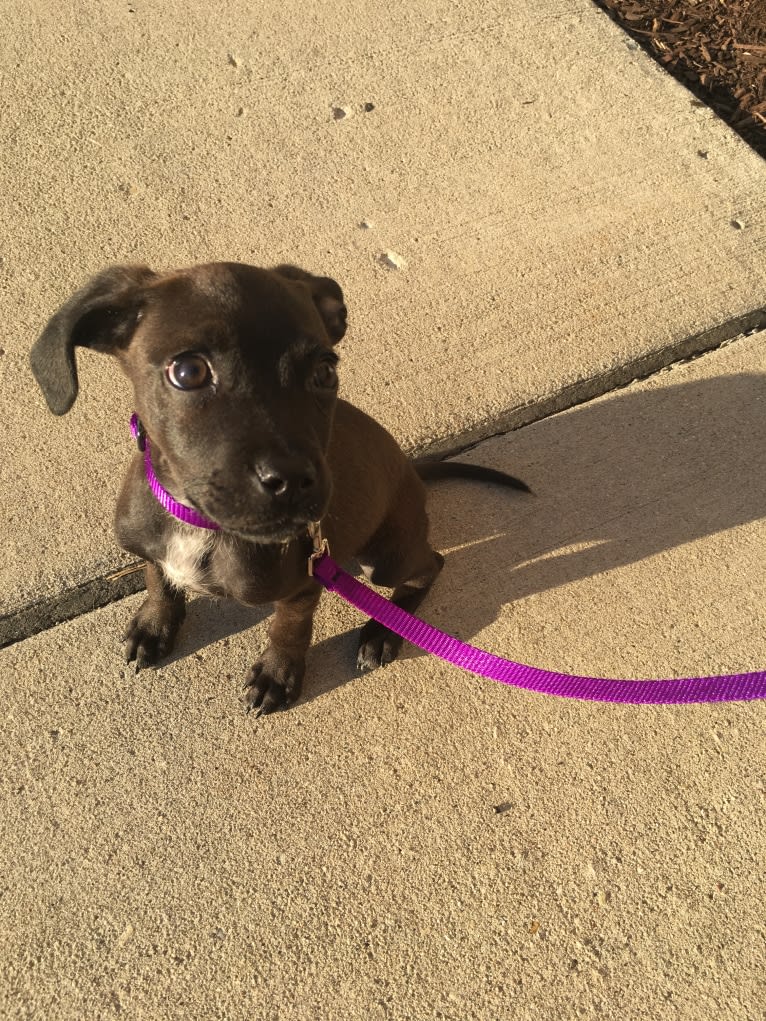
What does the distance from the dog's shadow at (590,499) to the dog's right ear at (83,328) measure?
3.90ft

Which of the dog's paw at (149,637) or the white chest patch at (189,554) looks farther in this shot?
the dog's paw at (149,637)

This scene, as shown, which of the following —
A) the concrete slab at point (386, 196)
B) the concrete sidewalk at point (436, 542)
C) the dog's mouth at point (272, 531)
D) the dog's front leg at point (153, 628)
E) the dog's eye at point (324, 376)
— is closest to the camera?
the dog's mouth at point (272, 531)

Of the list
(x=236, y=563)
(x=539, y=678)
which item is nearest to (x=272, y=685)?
(x=236, y=563)

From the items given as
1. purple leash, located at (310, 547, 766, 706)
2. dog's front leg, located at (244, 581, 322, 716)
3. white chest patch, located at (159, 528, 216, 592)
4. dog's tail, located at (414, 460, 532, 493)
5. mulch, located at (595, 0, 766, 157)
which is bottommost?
dog's front leg, located at (244, 581, 322, 716)

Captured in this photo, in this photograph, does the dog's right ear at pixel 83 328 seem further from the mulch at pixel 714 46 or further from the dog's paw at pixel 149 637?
the mulch at pixel 714 46

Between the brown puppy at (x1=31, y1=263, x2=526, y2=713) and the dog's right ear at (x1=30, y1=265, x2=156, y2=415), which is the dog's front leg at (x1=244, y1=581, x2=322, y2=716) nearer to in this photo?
the brown puppy at (x1=31, y1=263, x2=526, y2=713)

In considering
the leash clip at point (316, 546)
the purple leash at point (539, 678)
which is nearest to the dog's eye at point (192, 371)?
the leash clip at point (316, 546)

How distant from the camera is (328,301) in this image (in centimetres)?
291

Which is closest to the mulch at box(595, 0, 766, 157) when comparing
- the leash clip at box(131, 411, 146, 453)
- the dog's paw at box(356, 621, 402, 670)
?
the dog's paw at box(356, 621, 402, 670)

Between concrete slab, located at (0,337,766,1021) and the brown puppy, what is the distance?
17.5 inches

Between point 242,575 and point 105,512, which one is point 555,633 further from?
point 105,512

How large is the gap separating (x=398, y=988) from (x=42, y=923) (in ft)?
3.58

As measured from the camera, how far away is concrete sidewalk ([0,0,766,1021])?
2830 mm

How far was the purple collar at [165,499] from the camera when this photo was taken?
2555 millimetres
